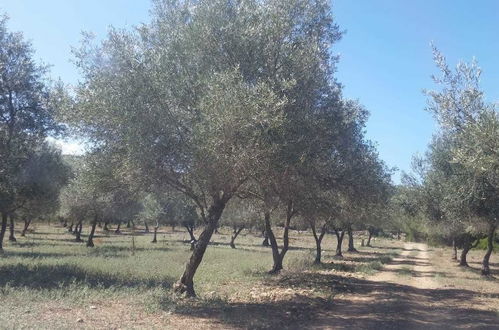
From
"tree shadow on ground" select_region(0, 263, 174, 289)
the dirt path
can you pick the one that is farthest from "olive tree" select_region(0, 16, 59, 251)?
the dirt path

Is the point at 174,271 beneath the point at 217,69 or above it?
beneath

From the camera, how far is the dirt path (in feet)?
45.2

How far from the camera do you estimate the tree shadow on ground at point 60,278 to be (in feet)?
56.9

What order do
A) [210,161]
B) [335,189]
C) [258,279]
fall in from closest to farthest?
[210,161]
[335,189]
[258,279]

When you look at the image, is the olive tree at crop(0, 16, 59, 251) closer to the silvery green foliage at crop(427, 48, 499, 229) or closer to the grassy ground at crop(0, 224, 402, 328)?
the grassy ground at crop(0, 224, 402, 328)

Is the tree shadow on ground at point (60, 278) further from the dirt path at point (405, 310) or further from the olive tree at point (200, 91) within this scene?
the dirt path at point (405, 310)

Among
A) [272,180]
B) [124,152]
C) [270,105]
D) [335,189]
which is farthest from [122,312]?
[335,189]

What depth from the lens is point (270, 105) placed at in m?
12.3

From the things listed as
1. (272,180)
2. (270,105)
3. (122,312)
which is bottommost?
(122,312)

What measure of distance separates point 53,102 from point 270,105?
7.86 m

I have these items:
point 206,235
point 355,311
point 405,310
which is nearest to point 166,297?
point 206,235

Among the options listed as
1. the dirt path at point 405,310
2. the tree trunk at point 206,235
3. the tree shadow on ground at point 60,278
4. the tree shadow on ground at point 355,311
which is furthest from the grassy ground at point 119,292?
the dirt path at point 405,310

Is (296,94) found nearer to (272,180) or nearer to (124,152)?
(272,180)

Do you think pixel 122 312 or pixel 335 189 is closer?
pixel 122 312
